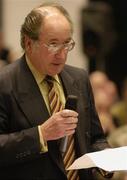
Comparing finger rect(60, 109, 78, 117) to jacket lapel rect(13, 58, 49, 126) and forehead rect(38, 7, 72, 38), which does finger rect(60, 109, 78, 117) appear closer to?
jacket lapel rect(13, 58, 49, 126)

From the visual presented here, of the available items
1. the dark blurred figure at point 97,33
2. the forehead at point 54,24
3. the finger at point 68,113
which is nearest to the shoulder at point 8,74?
the forehead at point 54,24

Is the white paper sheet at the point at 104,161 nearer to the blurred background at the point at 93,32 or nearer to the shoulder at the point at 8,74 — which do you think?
the shoulder at the point at 8,74

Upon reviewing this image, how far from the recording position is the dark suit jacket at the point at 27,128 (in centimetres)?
405

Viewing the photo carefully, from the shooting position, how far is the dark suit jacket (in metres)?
4.05

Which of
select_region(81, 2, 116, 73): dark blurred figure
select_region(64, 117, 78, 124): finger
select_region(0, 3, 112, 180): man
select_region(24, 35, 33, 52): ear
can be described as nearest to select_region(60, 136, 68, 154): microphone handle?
select_region(0, 3, 112, 180): man

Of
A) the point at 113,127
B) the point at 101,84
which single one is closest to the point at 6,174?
the point at 113,127

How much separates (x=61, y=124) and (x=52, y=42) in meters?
0.43

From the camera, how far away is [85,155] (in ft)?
13.3

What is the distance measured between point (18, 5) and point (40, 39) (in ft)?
26.5

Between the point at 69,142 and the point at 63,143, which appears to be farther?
the point at 69,142

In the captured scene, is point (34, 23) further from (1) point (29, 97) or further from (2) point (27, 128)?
(2) point (27, 128)

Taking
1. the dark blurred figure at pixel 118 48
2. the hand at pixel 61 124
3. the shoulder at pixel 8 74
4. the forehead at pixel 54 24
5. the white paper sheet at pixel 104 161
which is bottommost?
the dark blurred figure at pixel 118 48

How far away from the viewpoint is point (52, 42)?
4.08 m

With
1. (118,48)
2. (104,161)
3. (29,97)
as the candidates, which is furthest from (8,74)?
(118,48)
